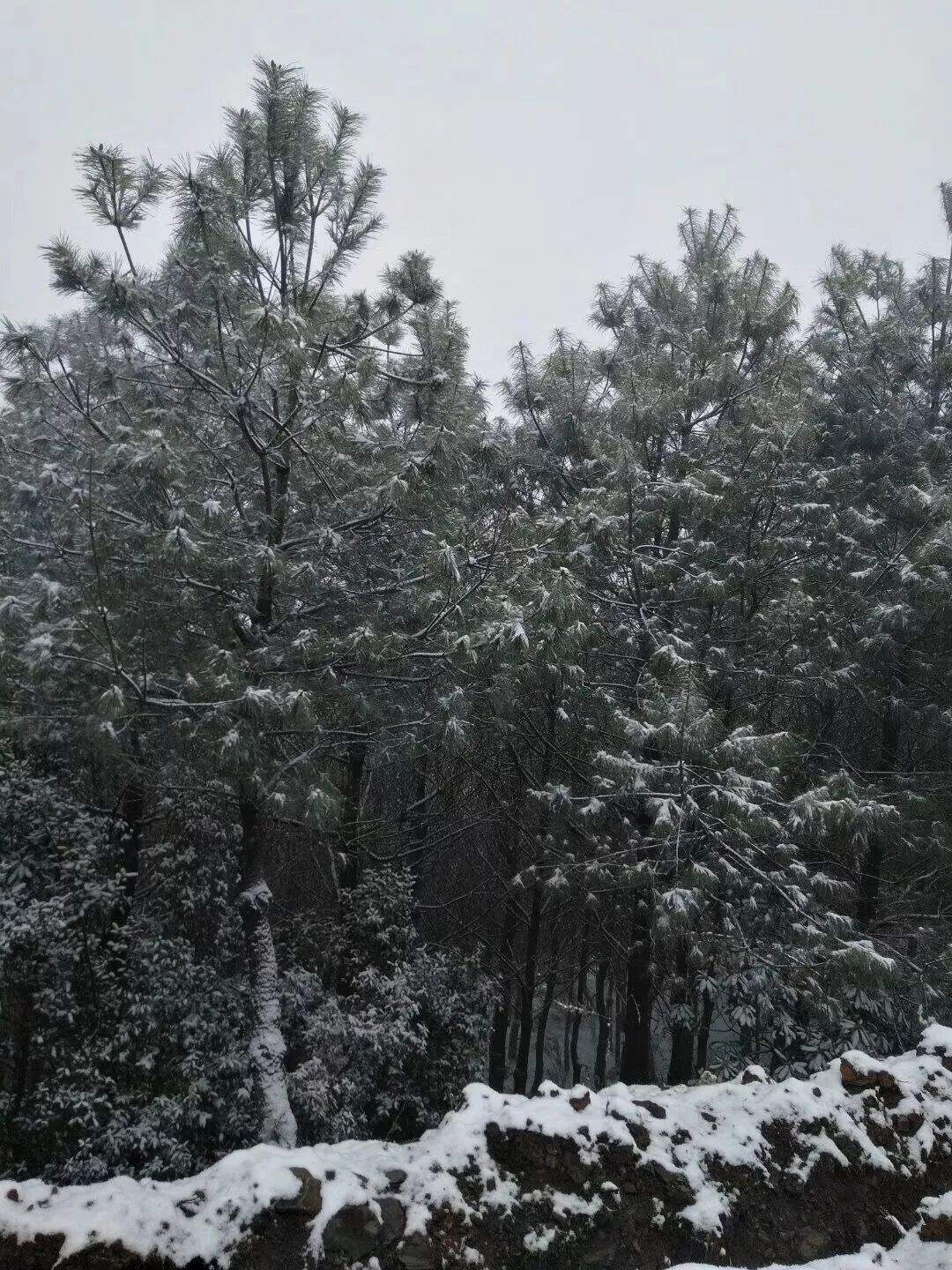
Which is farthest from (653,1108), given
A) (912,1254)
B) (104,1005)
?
(104,1005)

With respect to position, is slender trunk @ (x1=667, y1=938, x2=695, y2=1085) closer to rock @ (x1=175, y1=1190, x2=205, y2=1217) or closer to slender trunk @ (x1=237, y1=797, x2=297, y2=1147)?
slender trunk @ (x1=237, y1=797, x2=297, y2=1147)

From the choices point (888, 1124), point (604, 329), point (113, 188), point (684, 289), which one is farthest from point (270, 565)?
point (684, 289)

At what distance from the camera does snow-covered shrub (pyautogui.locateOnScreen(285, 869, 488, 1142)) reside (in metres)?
7.29

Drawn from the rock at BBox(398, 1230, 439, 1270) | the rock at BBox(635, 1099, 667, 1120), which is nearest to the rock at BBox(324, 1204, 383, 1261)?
the rock at BBox(398, 1230, 439, 1270)

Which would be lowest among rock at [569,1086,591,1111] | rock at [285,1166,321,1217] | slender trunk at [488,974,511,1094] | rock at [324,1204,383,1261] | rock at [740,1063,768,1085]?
slender trunk at [488,974,511,1094]

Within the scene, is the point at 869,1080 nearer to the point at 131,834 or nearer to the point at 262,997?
the point at 262,997

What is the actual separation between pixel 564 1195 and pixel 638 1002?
5617 millimetres

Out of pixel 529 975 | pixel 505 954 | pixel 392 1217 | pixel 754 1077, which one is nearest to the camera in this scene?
pixel 392 1217

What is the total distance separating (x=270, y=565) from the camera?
6.40m

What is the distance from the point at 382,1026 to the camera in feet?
25.2

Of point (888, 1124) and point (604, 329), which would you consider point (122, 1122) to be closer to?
point (888, 1124)

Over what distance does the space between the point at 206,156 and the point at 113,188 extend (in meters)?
1.06

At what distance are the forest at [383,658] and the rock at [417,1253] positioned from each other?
3.30m

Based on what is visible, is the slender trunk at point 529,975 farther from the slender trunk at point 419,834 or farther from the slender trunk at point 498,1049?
the slender trunk at point 419,834
